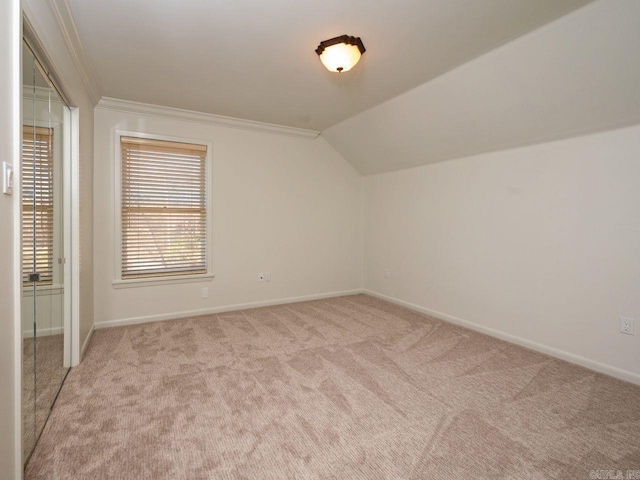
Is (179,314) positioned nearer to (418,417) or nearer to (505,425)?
(418,417)

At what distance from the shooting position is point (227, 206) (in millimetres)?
4262

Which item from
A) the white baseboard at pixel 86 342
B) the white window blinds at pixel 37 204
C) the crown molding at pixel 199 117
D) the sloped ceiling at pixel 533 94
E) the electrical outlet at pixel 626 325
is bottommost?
the white baseboard at pixel 86 342

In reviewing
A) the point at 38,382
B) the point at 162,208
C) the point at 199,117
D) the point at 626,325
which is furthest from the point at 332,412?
the point at 199,117

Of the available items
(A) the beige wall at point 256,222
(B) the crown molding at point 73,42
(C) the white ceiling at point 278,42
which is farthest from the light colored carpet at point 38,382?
(C) the white ceiling at point 278,42

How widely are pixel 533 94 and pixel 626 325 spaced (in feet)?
6.30

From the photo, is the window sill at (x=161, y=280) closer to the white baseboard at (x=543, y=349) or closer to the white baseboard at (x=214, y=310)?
the white baseboard at (x=214, y=310)

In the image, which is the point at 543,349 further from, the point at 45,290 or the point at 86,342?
the point at 86,342

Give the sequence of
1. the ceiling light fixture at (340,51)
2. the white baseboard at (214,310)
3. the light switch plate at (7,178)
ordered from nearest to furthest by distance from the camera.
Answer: the light switch plate at (7,178), the ceiling light fixture at (340,51), the white baseboard at (214,310)

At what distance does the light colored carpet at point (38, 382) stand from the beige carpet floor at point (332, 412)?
0.26 ft

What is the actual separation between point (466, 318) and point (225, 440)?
2.91m

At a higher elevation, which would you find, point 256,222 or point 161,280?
point 256,222

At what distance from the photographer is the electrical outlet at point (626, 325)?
251cm

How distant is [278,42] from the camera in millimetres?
2445

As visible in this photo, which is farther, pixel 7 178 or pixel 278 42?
pixel 278 42
